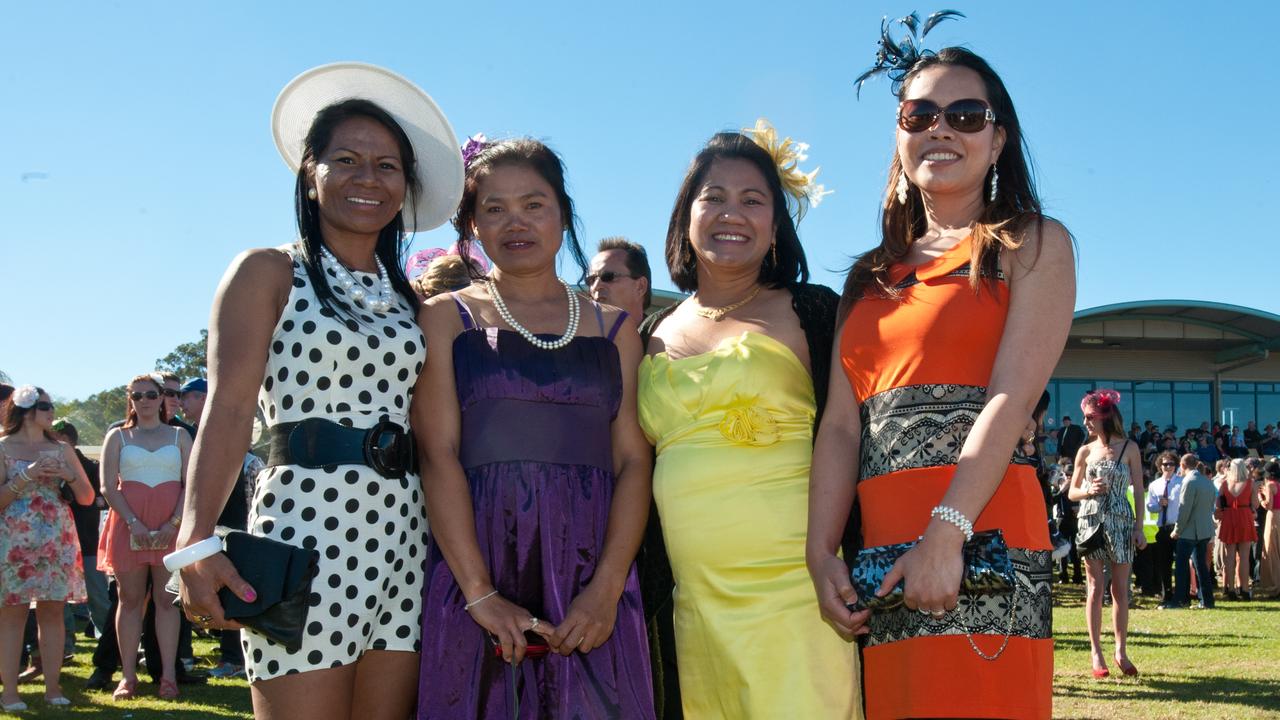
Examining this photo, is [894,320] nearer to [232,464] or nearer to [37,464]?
[232,464]

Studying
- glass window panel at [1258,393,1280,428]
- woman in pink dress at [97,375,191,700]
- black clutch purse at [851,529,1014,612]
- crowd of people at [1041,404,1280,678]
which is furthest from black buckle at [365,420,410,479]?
glass window panel at [1258,393,1280,428]

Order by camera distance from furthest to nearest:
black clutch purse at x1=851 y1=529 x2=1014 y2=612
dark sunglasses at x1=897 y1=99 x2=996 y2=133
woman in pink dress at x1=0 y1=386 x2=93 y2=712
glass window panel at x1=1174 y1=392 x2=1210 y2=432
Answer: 1. glass window panel at x1=1174 y1=392 x2=1210 y2=432
2. woman in pink dress at x1=0 y1=386 x2=93 y2=712
3. dark sunglasses at x1=897 y1=99 x2=996 y2=133
4. black clutch purse at x1=851 y1=529 x2=1014 y2=612

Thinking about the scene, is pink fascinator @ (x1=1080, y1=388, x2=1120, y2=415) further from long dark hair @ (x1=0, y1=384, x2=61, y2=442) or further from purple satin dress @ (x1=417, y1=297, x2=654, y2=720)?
long dark hair @ (x1=0, y1=384, x2=61, y2=442)

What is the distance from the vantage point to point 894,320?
8.95 ft

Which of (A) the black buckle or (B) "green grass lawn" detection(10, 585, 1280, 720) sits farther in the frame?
(B) "green grass lawn" detection(10, 585, 1280, 720)

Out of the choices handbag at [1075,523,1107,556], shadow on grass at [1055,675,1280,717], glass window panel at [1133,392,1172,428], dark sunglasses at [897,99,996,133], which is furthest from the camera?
glass window panel at [1133,392,1172,428]

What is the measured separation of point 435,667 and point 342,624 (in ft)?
0.96

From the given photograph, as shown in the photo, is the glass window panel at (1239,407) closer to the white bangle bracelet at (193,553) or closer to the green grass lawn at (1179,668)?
the green grass lawn at (1179,668)

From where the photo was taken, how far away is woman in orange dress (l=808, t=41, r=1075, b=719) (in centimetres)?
243

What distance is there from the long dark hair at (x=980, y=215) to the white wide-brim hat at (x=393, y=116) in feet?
4.26

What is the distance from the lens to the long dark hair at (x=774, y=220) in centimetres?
347

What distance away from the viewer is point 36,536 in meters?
7.18

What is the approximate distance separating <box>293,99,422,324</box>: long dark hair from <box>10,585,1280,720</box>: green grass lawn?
5071mm

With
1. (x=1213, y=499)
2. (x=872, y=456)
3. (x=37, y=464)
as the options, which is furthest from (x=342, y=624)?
(x=1213, y=499)
